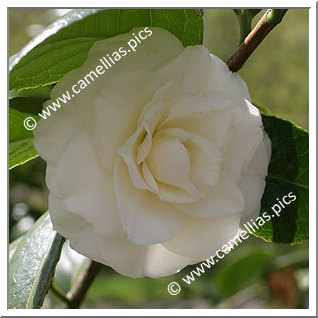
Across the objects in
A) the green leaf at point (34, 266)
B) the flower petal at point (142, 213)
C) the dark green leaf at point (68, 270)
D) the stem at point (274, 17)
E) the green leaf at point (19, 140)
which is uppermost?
the stem at point (274, 17)

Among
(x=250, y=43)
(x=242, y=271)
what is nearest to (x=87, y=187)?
(x=250, y=43)

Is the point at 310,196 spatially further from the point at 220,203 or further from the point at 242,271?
the point at 242,271

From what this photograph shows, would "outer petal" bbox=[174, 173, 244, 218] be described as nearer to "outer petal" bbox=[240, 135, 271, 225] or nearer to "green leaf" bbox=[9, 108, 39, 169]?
"outer petal" bbox=[240, 135, 271, 225]

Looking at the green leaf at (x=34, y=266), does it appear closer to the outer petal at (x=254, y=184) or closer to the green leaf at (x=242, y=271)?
the outer petal at (x=254, y=184)

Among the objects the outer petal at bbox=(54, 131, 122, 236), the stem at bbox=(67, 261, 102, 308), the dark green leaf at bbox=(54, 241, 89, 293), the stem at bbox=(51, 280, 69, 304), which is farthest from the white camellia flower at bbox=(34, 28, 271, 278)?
the dark green leaf at bbox=(54, 241, 89, 293)

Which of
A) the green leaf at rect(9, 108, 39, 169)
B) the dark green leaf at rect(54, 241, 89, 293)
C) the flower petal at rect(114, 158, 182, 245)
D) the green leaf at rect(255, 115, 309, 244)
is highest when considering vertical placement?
the flower petal at rect(114, 158, 182, 245)

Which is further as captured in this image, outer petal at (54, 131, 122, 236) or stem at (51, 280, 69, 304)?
stem at (51, 280, 69, 304)

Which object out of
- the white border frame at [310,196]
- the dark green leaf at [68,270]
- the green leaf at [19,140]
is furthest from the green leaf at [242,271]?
the green leaf at [19,140]
